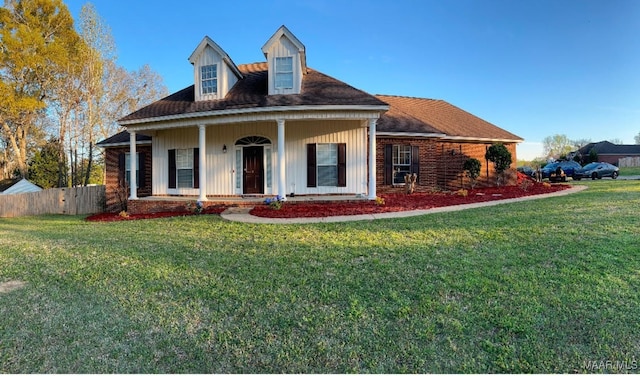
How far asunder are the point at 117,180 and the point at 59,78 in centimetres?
1087

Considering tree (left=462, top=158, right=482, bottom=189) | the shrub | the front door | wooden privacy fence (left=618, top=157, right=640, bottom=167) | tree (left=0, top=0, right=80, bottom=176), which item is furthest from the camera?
wooden privacy fence (left=618, top=157, right=640, bottom=167)

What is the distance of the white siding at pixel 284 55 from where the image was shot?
1266 centimetres

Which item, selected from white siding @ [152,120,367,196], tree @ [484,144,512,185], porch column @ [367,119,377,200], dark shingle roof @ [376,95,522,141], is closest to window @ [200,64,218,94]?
white siding @ [152,120,367,196]

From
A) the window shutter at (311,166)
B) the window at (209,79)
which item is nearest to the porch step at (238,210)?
the window shutter at (311,166)

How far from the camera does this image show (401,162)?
14898mm

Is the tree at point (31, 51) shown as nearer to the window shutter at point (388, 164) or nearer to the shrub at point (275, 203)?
the shrub at point (275, 203)

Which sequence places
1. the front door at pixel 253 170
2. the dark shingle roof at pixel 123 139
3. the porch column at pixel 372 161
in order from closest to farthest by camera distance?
the porch column at pixel 372 161 < the front door at pixel 253 170 < the dark shingle roof at pixel 123 139

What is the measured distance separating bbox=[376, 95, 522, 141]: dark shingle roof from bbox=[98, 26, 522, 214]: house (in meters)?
0.14

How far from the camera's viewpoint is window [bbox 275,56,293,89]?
41.8ft

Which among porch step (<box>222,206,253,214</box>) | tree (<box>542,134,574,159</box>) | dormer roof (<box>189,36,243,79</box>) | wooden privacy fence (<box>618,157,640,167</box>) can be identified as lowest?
porch step (<box>222,206,253,214</box>)

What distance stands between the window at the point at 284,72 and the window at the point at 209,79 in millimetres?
2605

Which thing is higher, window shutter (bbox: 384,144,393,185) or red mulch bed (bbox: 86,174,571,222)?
window shutter (bbox: 384,144,393,185)

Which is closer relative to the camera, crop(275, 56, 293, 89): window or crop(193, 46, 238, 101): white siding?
crop(275, 56, 293, 89): window

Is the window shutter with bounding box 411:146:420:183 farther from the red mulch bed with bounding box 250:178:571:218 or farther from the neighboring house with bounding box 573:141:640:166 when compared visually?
the neighboring house with bounding box 573:141:640:166
